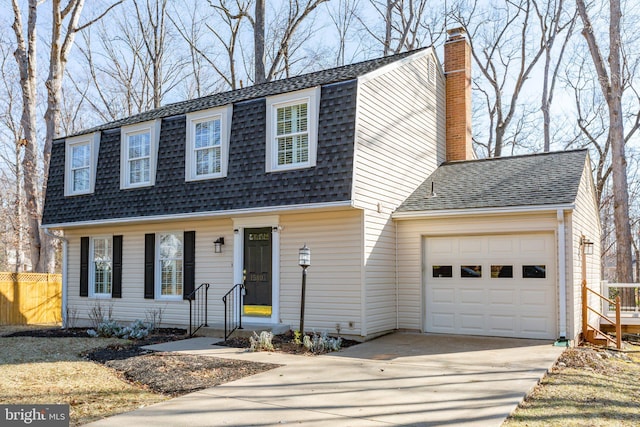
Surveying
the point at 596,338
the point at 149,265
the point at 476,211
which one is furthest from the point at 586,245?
the point at 149,265

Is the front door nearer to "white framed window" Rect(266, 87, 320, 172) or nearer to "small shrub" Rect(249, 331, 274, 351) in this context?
"white framed window" Rect(266, 87, 320, 172)

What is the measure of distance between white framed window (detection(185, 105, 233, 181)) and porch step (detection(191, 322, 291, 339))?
10.4 ft

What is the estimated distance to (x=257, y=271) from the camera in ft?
38.0

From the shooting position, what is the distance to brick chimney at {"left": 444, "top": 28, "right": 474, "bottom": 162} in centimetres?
1472

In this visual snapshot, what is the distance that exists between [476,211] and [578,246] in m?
2.48

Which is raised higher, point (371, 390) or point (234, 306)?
point (234, 306)

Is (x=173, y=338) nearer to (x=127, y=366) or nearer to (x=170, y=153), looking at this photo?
(x=127, y=366)

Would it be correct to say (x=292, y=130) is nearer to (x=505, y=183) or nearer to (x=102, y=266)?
(x=505, y=183)

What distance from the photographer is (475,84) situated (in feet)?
85.9

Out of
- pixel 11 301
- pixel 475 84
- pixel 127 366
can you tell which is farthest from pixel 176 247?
pixel 475 84

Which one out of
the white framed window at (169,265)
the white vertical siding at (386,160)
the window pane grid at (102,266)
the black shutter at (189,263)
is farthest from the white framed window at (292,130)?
the window pane grid at (102,266)

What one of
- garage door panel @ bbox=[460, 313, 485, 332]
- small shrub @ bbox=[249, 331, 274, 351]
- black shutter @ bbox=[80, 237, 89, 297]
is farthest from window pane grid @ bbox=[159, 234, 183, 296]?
garage door panel @ bbox=[460, 313, 485, 332]

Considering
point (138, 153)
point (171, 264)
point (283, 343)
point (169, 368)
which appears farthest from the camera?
point (138, 153)

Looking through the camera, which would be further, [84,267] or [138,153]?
[84,267]
